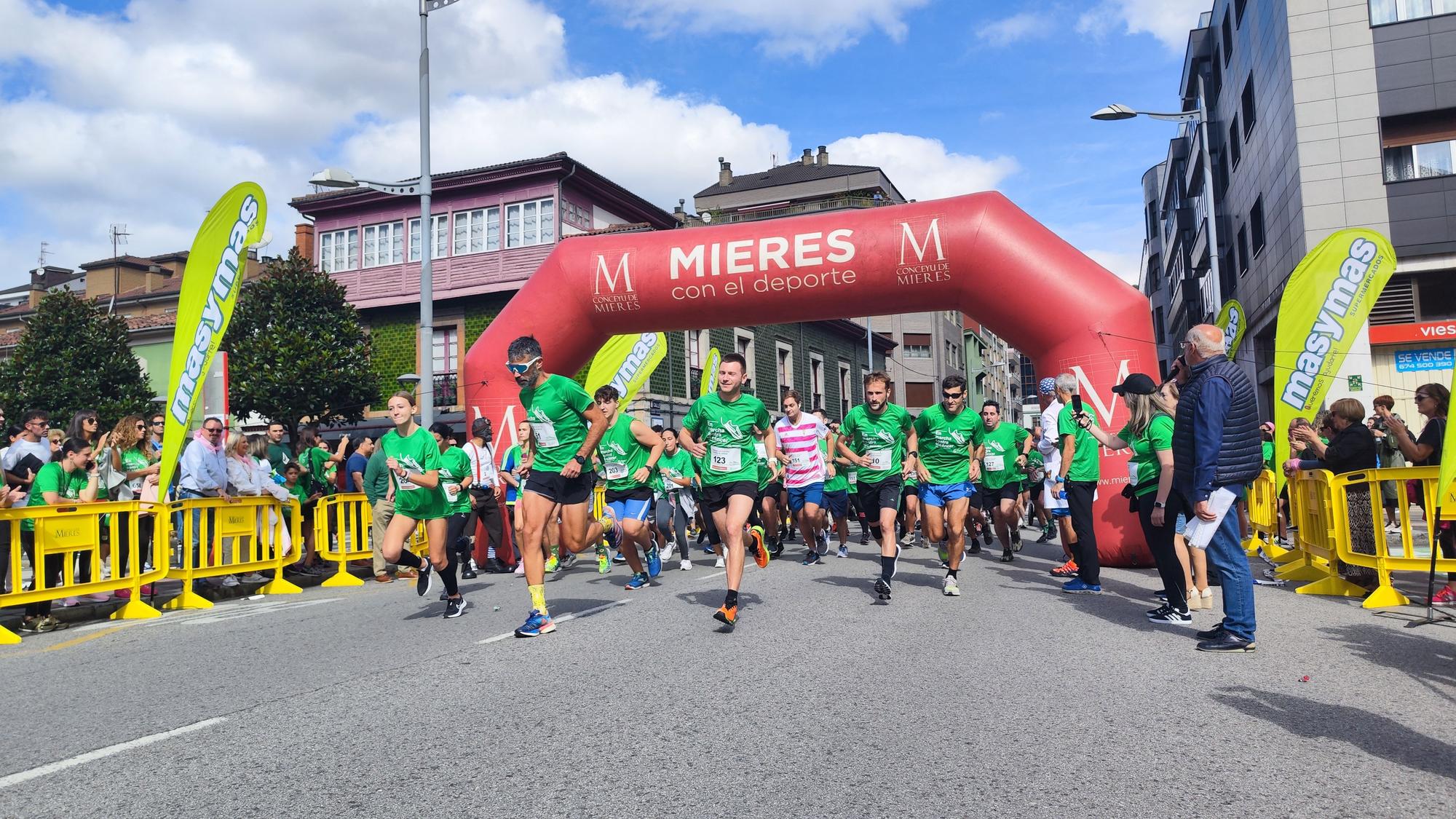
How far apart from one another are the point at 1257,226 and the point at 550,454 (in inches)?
1034

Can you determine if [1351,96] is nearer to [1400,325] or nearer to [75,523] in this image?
[1400,325]

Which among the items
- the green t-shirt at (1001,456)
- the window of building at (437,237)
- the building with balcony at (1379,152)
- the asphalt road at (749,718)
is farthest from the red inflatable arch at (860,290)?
the window of building at (437,237)

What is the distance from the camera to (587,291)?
1358 centimetres

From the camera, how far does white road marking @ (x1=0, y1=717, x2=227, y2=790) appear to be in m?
3.85

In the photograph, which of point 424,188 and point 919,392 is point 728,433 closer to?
point 424,188

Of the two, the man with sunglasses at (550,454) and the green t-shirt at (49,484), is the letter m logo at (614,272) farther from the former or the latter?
the green t-shirt at (49,484)

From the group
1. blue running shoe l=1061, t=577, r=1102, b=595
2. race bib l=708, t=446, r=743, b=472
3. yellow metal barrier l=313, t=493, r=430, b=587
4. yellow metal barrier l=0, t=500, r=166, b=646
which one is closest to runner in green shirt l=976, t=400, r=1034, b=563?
blue running shoe l=1061, t=577, r=1102, b=595

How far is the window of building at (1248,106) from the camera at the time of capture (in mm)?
26922

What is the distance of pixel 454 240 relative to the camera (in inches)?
1209

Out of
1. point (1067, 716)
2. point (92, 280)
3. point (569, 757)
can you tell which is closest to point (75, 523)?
point (569, 757)

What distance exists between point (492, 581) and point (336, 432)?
2382 centimetres

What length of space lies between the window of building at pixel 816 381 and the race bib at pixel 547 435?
1378 inches

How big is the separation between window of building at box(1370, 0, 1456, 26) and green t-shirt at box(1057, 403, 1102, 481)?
17.3m

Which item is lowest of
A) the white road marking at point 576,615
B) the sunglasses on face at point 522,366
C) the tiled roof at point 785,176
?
Answer: the white road marking at point 576,615
